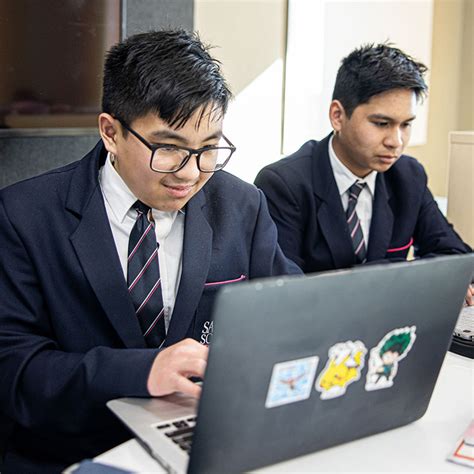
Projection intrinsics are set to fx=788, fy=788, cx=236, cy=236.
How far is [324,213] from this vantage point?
2.22 metres

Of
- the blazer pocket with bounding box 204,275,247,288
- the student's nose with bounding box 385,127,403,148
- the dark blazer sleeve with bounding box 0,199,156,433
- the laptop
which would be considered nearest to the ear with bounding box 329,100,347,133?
the student's nose with bounding box 385,127,403,148

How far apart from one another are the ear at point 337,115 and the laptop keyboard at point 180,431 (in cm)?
142

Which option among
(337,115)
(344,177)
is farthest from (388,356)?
(337,115)

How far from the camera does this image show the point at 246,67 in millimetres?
3133

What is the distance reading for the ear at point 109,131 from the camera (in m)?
1.42

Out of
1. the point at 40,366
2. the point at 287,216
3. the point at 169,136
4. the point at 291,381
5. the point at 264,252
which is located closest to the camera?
the point at 291,381

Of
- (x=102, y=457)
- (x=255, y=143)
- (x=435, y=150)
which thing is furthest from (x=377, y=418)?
(x=435, y=150)

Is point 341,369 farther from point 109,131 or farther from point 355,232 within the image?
point 355,232

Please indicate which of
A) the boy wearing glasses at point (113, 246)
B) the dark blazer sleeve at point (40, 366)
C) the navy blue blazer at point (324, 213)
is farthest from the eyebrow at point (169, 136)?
the navy blue blazer at point (324, 213)

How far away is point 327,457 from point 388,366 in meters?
0.15

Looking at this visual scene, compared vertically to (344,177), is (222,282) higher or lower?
lower

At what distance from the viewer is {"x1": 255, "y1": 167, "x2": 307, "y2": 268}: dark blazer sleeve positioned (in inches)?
86.6

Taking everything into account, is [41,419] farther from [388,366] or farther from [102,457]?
[388,366]

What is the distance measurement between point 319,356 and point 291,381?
4 cm
